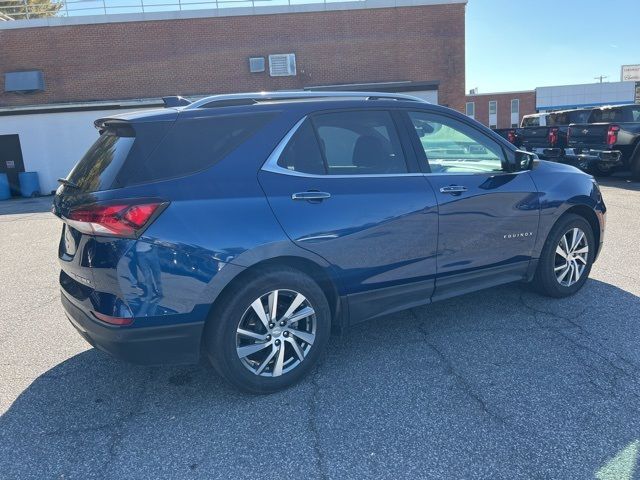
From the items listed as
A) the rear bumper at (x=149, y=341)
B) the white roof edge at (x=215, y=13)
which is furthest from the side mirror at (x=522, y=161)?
the white roof edge at (x=215, y=13)

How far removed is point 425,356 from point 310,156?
1.66m

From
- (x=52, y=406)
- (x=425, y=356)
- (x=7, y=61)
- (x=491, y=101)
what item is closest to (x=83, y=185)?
(x=52, y=406)

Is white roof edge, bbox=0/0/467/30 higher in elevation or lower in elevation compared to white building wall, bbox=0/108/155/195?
higher

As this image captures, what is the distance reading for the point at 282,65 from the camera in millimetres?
21250

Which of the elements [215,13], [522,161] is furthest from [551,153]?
[215,13]

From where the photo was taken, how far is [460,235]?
3.91 m

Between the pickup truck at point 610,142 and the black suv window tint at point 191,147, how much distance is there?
39.9 ft

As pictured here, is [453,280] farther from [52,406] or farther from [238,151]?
[52,406]

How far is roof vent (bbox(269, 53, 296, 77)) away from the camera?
2117cm

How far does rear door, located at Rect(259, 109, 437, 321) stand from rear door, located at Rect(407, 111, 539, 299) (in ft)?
0.50

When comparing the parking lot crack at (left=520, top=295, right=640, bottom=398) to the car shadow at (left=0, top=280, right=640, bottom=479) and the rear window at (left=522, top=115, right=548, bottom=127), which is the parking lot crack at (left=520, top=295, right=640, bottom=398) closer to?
the car shadow at (left=0, top=280, right=640, bottom=479)

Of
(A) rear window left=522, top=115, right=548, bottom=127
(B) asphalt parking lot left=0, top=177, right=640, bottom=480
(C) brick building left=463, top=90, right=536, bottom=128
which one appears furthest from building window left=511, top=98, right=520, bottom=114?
(B) asphalt parking lot left=0, top=177, right=640, bottom=480

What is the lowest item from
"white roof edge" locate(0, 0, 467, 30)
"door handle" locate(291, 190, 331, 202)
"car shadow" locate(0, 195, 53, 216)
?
"car shadow" locate(0, 195, 53, 216)

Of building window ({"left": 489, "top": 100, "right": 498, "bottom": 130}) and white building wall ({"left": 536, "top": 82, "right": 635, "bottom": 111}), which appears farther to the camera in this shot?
white building wall ({"left": 536, "top": 82, "right": 635, "bottom": 111})
